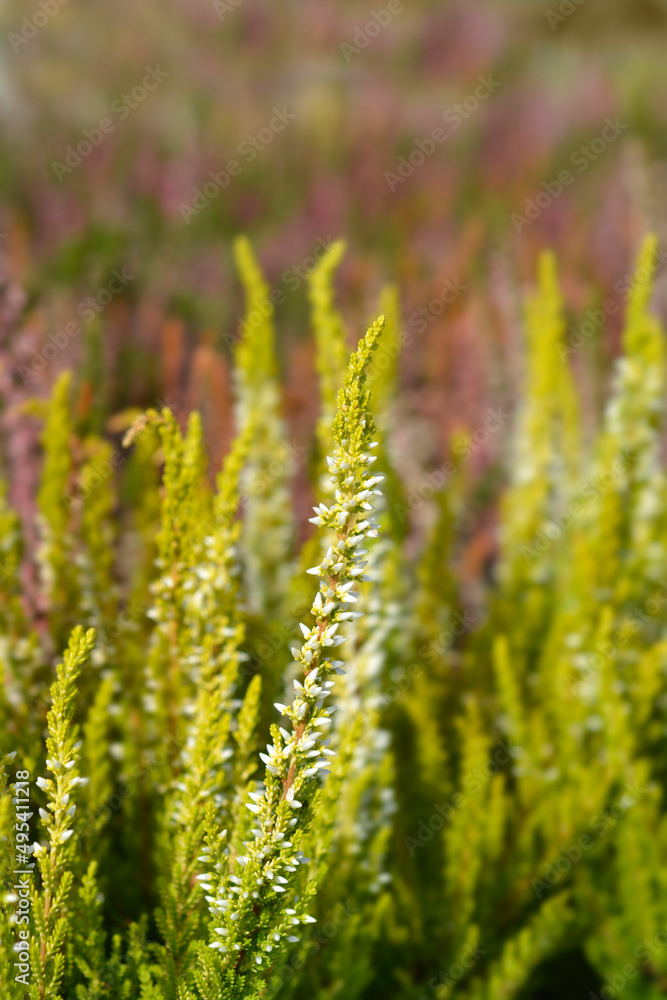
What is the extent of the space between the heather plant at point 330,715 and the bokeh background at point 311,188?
51 cm

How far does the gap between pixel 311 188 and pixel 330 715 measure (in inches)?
215

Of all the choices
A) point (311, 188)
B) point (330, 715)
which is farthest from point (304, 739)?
point (311, 188)

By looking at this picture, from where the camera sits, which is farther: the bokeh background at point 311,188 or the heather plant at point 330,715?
the bokeh background at point 311,188

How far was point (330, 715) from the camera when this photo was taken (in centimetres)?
146

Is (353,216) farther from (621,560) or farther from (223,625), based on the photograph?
(223,625)

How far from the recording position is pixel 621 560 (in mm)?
2248

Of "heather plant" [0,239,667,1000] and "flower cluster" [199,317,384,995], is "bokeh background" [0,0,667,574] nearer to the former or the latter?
"heather plant" [0,239,667,1000]

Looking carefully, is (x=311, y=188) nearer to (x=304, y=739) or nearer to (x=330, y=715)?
(x=330, y=715)

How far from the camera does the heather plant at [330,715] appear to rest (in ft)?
3.46

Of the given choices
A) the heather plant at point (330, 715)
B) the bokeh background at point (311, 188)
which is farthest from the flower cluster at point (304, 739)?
the bokeh background at point (311, 188)

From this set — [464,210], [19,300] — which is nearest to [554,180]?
[464,210]

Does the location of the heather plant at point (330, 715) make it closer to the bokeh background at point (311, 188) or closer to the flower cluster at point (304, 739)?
the flower cluster at point (304, 739)

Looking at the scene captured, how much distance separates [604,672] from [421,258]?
3969mm

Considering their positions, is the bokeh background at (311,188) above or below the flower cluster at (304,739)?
above
